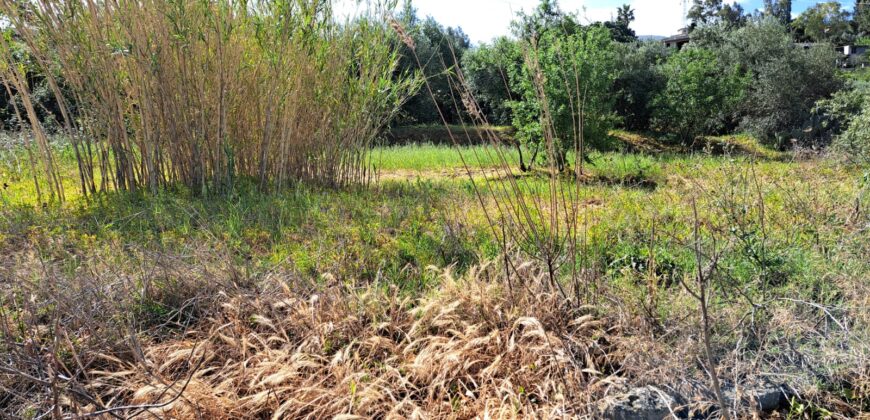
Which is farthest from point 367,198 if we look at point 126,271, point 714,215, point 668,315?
point 668,315

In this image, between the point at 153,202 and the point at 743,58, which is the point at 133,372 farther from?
the point at 743,58

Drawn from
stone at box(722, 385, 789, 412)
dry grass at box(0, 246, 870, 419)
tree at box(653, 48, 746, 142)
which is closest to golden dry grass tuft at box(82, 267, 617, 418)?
dry grass at box(0, 246, 870, 419)

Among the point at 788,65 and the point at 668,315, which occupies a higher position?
the point at 788,65

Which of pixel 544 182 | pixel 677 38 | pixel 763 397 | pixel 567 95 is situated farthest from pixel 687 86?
pixel 677 38

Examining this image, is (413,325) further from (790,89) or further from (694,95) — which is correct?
(790,89)

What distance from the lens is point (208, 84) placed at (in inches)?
195

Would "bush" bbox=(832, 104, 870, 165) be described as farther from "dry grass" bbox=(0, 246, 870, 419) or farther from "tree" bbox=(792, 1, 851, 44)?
"tree" bbox=(792, 1, 851, 44)

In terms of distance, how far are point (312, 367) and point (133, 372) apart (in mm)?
628

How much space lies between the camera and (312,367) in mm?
2201

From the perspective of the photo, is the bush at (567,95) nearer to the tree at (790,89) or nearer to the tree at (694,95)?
the tree at (694,95)

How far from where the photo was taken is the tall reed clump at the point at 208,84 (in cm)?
453

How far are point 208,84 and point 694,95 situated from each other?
36.9ft

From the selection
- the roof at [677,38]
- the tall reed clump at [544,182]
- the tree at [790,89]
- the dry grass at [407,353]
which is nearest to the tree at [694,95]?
the tree at [790,89]

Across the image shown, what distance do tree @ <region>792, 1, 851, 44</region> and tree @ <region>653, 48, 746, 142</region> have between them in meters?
25.3
